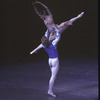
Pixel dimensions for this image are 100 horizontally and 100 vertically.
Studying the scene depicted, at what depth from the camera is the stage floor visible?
625 centimetres

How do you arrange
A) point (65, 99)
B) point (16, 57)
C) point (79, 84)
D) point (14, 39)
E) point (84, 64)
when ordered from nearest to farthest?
point (65, 99) < point (79, 84) < point (84, 64) < point (16, 57) < point (14, 39)

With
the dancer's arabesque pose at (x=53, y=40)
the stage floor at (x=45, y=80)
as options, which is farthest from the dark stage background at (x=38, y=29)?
the dancer's arabesque pose at (x=53, y=40)

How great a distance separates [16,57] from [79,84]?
587 centimetres

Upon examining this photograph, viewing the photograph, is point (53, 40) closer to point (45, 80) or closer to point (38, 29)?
point (45, 80)

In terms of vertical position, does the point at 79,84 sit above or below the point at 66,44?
above

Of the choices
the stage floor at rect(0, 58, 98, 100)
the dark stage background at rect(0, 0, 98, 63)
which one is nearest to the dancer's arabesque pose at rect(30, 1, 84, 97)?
the stage floor at rect(0, 58, 98, 100)

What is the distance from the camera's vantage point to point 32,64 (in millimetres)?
10766

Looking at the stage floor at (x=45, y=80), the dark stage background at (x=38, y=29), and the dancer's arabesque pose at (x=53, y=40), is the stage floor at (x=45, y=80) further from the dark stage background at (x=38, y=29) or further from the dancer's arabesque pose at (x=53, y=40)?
the dark stage background at (x=38, y=29)

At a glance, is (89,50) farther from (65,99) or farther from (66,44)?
(65,99)

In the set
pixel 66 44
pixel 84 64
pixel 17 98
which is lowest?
pixel 66 44

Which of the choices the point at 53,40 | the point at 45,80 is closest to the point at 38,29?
the point at 45,80

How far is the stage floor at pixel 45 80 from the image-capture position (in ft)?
20.5

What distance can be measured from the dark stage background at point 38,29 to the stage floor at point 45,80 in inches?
92.4

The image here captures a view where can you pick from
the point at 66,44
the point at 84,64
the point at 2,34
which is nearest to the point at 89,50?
the point at 66,44
